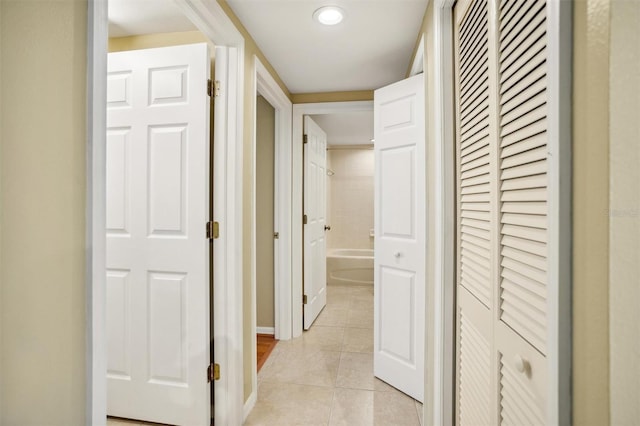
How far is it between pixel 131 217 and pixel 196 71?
2.89ft

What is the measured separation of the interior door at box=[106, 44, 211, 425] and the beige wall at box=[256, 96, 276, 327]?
1361 millimetres

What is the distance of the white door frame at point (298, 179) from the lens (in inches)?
116

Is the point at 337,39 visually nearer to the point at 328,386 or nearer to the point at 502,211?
the point at 502,211

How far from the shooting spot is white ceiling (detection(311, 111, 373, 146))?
153 inches

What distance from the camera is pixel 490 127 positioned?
98cm

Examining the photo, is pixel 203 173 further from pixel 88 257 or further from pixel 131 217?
pixel 88 257

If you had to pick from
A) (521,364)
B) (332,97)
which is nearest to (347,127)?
(332,97)

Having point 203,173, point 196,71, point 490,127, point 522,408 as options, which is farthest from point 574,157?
point 196,71

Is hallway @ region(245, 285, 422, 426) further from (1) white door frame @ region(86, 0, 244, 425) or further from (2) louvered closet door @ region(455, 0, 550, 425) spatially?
(2) louvered closet door @ region(455, 0, 550, 425)

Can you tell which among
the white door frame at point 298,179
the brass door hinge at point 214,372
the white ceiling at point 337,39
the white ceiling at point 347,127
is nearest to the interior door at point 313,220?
the white door frame at point 298,179

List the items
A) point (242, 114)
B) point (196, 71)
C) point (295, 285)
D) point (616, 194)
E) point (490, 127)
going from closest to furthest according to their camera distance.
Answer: point (616, 194) → point (490, 127) → point (196, 71) → point (242, 114) → point (295, 285)

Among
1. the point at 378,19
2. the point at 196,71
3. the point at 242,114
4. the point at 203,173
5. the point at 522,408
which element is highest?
the point at 378,19

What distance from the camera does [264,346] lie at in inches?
112

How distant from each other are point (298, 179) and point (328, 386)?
5.71ft
